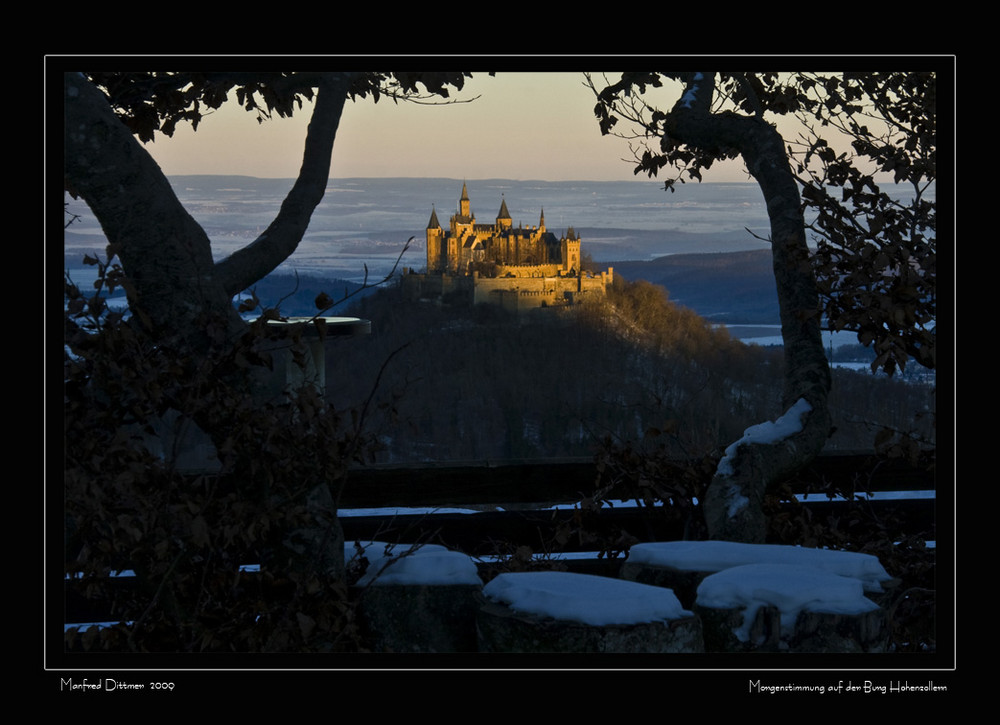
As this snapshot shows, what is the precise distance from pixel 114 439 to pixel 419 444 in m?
30.4

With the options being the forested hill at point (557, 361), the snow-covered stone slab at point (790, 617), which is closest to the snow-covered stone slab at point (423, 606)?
the snow-covered stone slab at point (790, 617)

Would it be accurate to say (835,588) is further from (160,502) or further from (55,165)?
(55,165)

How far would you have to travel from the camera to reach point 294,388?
3.50 meters

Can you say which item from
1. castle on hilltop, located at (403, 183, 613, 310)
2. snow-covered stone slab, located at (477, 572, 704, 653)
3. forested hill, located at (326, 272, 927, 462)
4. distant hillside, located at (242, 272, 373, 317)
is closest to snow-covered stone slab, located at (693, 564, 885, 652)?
snow-covered stone slab, located at (477, 572, 704, 653)

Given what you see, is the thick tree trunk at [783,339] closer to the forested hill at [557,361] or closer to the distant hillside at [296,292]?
the distant hillside at [296,292]

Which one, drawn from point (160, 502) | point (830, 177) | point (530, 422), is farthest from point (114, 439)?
point (530, 422)

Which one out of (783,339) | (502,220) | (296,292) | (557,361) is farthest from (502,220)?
(557,361)

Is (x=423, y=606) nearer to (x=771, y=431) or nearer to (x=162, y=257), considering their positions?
(x=162, y=257)

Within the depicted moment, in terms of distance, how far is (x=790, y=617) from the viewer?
306 cm

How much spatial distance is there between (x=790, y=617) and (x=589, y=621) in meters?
0.69

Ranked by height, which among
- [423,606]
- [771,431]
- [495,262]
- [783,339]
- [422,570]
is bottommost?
[423,606]

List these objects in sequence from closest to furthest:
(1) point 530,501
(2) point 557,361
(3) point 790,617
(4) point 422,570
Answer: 1. (3) point 790,617
2. (4) point 422,570
3. (1) point 530,501
4. (2) point 557,361

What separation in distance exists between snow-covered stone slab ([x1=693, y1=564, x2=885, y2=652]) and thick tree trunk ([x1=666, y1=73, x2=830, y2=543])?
119cm

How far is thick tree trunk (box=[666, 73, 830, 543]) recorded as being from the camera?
4398 millimetres
